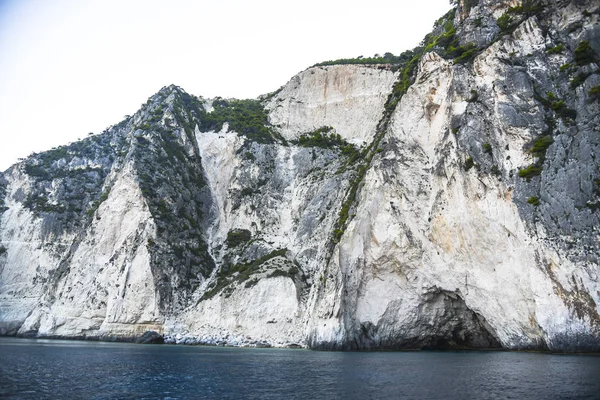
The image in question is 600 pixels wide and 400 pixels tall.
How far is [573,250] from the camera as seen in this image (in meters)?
28.2

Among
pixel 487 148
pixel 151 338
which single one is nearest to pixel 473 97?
pixel 487 148

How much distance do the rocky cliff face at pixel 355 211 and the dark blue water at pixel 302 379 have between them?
9711 mm

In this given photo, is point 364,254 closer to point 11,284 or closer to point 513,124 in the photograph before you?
point 513,124

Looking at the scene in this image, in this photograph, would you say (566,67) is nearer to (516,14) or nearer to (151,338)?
(516,14)

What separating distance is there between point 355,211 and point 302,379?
85.3 feet

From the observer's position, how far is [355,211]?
Result: 147ft

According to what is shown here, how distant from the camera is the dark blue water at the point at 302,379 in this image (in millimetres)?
15906

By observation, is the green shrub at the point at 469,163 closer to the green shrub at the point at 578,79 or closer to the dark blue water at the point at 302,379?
the green shrub at the point at 578,79

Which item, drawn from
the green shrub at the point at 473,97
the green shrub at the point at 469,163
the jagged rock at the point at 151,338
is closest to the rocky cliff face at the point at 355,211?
the green shrub at the point at 469,163

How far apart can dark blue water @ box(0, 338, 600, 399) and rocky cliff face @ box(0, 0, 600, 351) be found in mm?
9711

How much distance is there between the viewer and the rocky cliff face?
3177 centimetres

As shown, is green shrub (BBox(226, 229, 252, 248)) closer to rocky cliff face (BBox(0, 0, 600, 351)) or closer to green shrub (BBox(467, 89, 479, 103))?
rocky cliff face (BBox(0, 0, 600, 351))

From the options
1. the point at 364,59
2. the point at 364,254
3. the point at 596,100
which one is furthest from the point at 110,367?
the point at 364,59

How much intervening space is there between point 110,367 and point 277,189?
149ft
